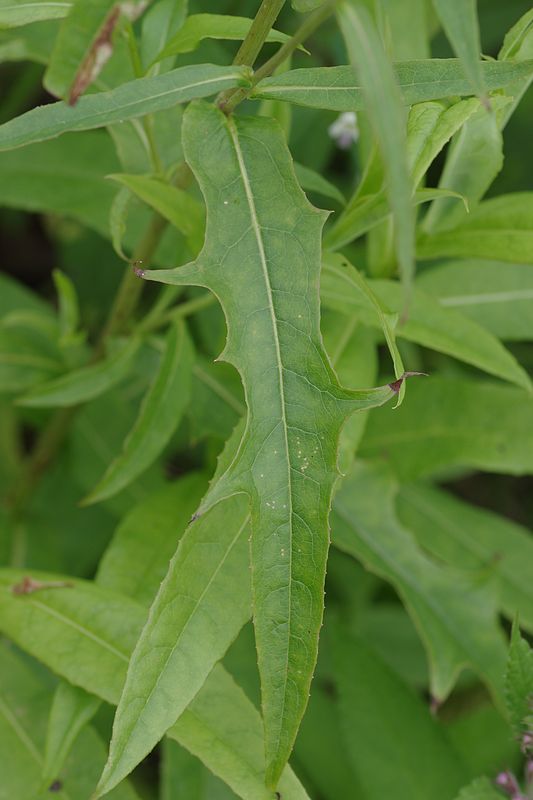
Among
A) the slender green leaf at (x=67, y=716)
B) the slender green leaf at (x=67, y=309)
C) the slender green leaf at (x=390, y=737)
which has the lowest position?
the slender green leaf at (x=390, y=737)

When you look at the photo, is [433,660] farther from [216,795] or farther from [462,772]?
[216,795]

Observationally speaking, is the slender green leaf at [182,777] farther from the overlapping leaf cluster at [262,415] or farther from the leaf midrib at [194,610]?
the leaf midrib at [194,610]

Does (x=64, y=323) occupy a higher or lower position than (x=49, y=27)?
lower

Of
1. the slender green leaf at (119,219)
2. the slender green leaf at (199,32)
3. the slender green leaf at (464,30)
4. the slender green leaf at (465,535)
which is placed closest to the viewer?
the slender green leaf at (464,30)

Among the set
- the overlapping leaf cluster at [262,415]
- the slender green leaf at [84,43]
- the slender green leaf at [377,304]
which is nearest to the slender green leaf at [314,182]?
the overlapping leaf cluster at [262,415]

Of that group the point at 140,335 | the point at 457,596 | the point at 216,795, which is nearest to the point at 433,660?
the point at 457,596

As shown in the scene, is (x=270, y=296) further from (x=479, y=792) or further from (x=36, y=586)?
(x=479, y=792)

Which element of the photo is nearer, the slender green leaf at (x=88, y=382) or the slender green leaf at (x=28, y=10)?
the slender green leaf at (x=28, y=10)

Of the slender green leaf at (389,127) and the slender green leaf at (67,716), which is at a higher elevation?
the slender green leaf at (389,127)
